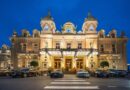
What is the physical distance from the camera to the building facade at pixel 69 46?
77.4 metres

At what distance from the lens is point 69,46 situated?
79500 millimetres

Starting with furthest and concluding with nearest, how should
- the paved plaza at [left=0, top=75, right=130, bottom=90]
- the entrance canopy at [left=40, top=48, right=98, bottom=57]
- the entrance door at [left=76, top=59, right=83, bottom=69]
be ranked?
the entrance door at [left=76, top=59, right=83, bottom=69], the entrance canopy at [left=40, top=48, right=98, bottom=57], the paved plaza at [left=0, top=75, right=130, bottom=90]

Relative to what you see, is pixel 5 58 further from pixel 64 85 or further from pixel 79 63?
pixel 64 85

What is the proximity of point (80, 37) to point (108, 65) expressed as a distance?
1073 centimetres

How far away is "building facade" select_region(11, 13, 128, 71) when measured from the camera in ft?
254

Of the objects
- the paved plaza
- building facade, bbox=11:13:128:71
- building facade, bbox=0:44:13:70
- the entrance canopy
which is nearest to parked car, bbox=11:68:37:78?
the paved plaza

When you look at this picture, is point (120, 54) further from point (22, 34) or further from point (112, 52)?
point (22, 34)

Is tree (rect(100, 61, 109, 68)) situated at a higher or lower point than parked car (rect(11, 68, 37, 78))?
higher

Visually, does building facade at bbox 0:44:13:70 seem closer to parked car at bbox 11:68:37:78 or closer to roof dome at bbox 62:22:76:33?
roof dome at bbox 62:22:76:33

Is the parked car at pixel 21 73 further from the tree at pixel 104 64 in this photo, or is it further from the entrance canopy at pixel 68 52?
the tree at pixel 104 64

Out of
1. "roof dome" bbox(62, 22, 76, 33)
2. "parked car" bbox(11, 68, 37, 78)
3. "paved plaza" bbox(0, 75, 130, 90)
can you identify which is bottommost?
"paved plaza" bbox(0, 75, 130, 90)

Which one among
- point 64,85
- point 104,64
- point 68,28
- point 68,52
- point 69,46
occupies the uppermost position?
point 68,28

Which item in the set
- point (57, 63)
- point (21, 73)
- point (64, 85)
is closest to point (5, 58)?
point (57, 63)

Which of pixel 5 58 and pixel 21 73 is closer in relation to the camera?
pixel 21 73
